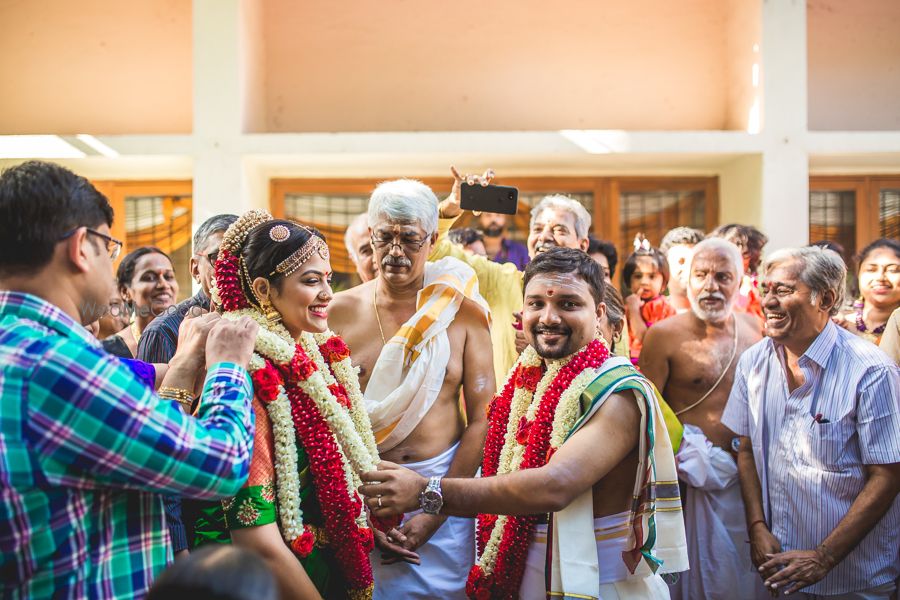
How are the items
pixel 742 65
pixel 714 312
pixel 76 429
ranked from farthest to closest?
1. pixel 742 65
2. pixel 714 312
3. pixel 76 429

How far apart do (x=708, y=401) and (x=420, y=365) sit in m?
1.74

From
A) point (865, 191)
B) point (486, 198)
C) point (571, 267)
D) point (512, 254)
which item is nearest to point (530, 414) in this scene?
point (571, 267)

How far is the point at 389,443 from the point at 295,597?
44.2 inches

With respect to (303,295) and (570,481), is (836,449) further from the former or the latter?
(303,295)

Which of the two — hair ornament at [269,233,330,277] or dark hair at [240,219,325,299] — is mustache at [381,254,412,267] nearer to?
hair ornament at [269,233,330,277]

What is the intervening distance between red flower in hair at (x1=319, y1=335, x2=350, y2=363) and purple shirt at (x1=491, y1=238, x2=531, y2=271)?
10.8 ft

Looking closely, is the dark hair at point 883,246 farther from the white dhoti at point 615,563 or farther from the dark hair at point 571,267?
the white dhoti at point 615,563

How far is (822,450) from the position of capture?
136 inches

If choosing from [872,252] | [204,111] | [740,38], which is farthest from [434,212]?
[740,38]

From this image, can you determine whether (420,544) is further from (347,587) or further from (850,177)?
(850,177)

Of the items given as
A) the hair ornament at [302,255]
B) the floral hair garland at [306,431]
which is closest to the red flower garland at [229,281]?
the floral hair garland at [306,431]

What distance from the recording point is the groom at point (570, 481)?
2492 millimetres

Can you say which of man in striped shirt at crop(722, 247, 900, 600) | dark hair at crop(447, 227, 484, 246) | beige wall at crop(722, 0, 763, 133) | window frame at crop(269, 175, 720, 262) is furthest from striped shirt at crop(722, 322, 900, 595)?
window frame at crop(269, 175, 720, 262)

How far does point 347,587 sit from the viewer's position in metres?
2.69
